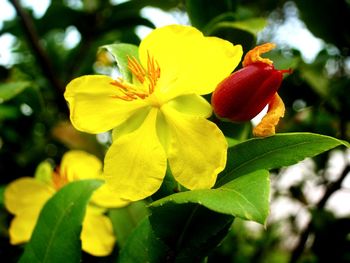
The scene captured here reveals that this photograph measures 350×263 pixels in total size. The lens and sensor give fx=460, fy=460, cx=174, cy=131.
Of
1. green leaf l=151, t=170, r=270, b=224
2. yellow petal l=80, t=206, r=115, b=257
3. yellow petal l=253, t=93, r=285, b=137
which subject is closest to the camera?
green leaf l=151, t=170, r=270, b=224

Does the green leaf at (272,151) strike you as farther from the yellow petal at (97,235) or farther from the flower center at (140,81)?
the yellow petal at (97,235)

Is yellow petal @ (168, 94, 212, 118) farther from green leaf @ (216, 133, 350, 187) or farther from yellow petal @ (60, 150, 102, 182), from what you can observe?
yellow petal @ (60, 150, 102, 182)

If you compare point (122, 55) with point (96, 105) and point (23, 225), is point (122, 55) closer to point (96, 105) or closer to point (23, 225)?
point (96, 105)

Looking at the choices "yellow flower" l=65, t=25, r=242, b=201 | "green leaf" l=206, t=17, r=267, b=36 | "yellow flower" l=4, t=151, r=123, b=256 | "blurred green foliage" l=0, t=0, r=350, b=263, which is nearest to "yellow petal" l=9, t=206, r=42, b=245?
"yellow flower" l=4, t=151, r=123, b=256

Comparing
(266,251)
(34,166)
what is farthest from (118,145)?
(266,251)

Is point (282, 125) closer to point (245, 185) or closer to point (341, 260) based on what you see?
point (341, 260)

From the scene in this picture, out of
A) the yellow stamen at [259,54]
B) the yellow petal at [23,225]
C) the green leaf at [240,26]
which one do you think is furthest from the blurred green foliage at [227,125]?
the yellow stamen at [259,54]
